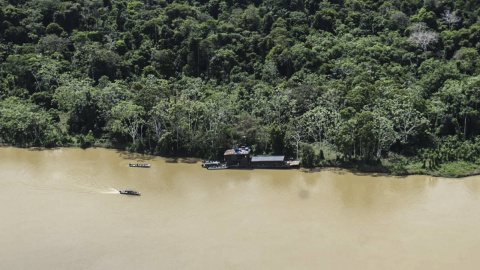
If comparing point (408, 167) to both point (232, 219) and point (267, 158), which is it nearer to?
point (267, 158)

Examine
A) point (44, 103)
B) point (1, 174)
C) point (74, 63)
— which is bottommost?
point (1, 174)

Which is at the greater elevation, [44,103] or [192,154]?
[44,103]

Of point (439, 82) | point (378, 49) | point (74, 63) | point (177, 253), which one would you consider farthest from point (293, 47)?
point (177, 253)

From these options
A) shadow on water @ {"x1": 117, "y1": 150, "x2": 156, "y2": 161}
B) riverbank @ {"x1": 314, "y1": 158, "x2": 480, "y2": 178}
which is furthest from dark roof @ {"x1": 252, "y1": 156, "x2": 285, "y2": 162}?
shadow on water @ {"x1": 117, "y1": 150, "x2": 156, "y2": 161}

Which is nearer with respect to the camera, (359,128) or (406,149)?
(359,128)

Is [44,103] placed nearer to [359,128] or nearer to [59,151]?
[59,151]

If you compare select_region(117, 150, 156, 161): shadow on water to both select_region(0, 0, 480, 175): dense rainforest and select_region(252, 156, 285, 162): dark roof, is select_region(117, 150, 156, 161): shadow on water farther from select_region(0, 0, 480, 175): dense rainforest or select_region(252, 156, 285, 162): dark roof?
select_region(252, 156, 285, 162): dark roof

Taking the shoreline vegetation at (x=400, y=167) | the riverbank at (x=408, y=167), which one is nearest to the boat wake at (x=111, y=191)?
the shoreline vegetation at (x=400, y=167)

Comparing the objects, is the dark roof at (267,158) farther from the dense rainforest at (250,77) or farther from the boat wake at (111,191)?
the boat wake at (111,191)
